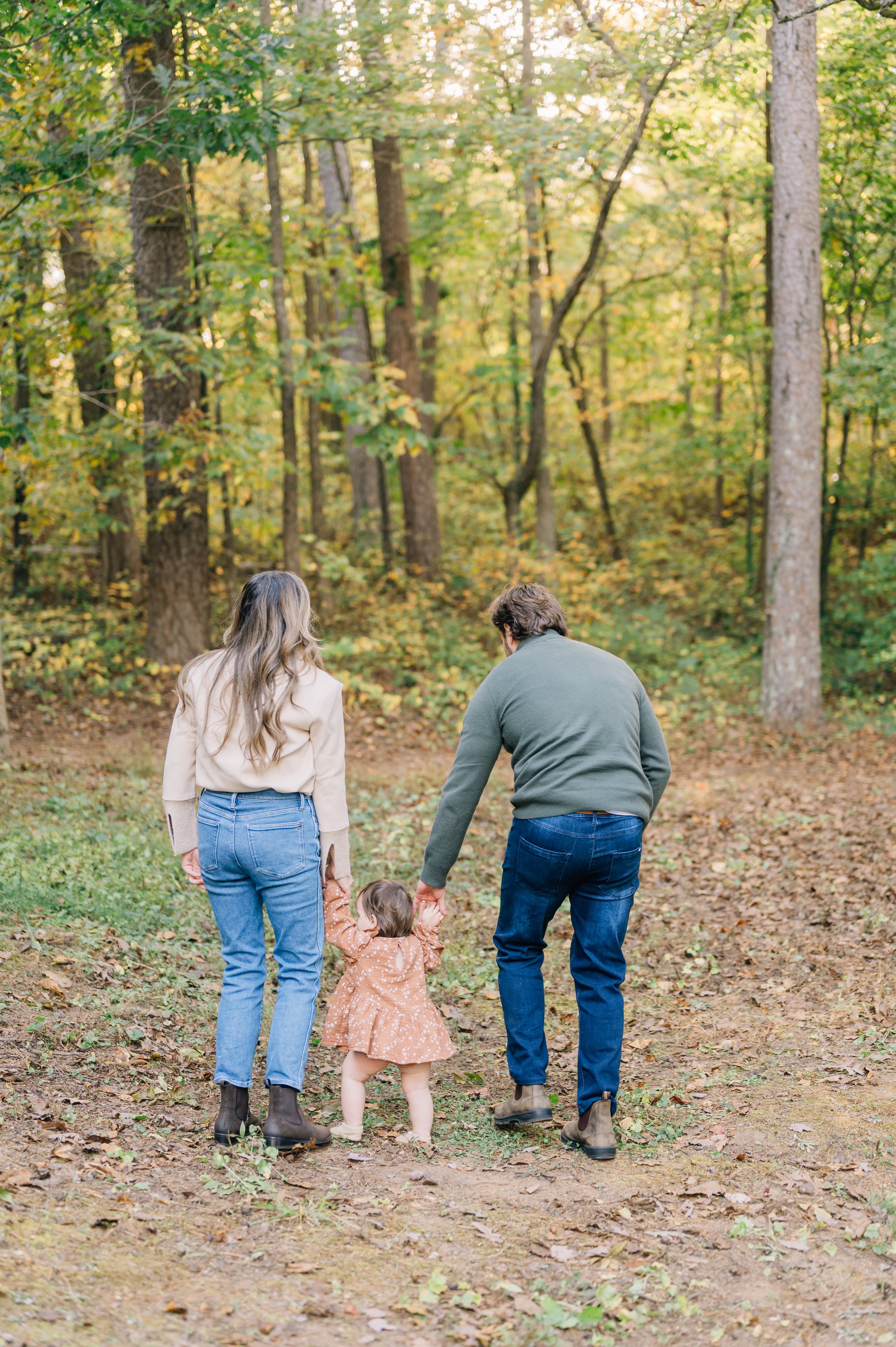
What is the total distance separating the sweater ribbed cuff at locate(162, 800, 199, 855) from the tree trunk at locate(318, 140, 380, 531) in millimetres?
10457

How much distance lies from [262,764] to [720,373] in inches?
670

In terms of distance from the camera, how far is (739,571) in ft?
59.0

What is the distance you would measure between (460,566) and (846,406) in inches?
235

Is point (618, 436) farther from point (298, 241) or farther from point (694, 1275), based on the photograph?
point (694, 1275)

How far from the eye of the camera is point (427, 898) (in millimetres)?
3996

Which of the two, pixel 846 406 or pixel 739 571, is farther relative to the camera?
pixel 739 571

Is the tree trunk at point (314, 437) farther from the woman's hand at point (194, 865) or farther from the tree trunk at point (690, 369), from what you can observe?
the woman's hand at point (194, 865)

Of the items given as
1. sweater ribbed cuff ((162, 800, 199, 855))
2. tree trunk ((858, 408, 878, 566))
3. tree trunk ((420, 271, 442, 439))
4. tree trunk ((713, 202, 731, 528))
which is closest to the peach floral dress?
sweater ribbed cuff ((162, 800, 199, 855))

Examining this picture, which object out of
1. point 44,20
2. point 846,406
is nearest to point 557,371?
point 846,406

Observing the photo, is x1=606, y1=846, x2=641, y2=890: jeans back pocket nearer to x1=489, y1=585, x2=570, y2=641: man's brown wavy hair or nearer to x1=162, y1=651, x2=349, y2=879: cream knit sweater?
x1=489, y1=585, x2=570, y2=641: man's brown wavy hair

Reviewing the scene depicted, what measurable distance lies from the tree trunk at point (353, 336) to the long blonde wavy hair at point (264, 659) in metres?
10.4

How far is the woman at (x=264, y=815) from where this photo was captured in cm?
362

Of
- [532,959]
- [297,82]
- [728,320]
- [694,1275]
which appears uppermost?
[297,82]

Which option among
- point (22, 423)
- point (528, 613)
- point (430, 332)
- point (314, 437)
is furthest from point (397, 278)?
point (528, 613)
